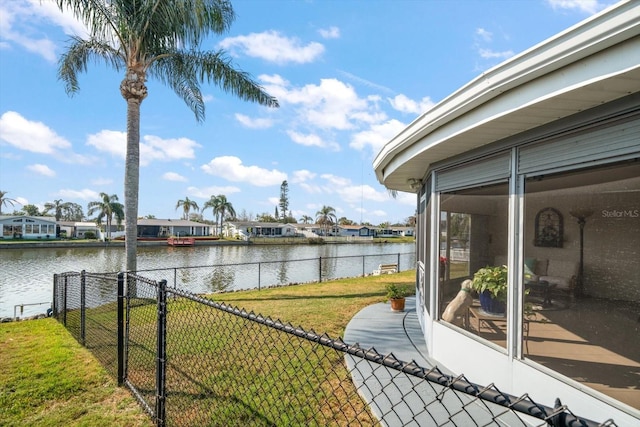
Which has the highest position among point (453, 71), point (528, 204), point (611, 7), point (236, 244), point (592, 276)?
point (453, 71)

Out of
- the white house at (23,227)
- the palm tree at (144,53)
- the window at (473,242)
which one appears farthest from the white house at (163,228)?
the window at (473,242)

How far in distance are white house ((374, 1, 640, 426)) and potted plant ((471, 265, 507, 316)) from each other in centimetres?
8

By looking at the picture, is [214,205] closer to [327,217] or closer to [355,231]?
[327,217]

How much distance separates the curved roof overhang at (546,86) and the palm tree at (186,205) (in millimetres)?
71479

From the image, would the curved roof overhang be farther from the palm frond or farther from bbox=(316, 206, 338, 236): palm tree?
bbox=(316, 206, 338, 236): palm tree

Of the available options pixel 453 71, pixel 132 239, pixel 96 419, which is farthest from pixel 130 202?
pixel 453 71

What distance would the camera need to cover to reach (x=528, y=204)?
2.77 m

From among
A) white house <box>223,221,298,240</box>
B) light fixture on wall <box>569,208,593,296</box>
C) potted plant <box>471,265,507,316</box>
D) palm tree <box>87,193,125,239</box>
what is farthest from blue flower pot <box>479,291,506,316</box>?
palm tree <box>87,193,125,239</box>

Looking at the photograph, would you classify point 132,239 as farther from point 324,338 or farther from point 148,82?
point 324,338

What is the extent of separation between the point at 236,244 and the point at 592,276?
4316 centimetres

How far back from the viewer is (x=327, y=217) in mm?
72500

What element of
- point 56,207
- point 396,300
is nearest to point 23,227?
point 56,207

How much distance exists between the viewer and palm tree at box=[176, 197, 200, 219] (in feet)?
228

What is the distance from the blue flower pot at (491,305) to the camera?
302 cm
